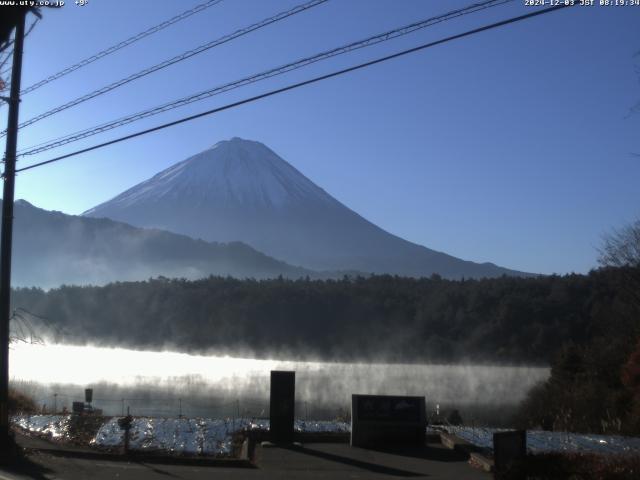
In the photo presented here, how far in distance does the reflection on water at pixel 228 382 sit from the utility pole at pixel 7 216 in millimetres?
16089

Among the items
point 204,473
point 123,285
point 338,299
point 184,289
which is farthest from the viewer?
point 123,285

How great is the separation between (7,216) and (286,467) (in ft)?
23.6

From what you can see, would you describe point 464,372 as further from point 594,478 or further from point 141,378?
point 594,478

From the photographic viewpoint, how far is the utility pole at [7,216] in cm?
1562

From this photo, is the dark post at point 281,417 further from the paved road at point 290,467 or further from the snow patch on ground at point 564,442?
the snow patch on ground at point 564,442

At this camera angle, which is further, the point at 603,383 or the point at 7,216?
the point at 603,383

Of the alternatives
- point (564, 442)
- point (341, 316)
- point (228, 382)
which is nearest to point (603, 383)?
point (564, 442)

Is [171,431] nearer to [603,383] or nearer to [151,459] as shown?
[151,459]

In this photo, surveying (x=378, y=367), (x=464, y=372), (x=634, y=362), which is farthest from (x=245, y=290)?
(x=634, y=362)

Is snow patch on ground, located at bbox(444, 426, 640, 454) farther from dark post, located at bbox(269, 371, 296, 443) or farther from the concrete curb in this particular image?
the concrete curb

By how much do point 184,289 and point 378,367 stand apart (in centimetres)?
4097

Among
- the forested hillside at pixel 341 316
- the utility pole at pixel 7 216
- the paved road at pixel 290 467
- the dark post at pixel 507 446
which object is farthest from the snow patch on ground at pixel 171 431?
the forested hillside at pixel 341 316

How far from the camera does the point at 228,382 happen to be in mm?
56375

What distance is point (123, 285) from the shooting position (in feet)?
381
